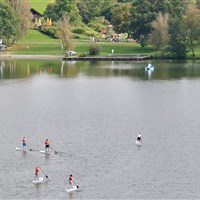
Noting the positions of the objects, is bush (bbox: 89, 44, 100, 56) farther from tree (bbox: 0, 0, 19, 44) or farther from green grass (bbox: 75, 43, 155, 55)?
tree (bbox: 0, 0, 19, 44)

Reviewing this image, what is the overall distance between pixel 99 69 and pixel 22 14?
47502 millimetres

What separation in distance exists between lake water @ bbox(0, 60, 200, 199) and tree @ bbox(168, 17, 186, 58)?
3307 cm

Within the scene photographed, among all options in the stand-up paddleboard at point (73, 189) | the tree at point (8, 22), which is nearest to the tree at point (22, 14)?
the tree at point (8, 22)

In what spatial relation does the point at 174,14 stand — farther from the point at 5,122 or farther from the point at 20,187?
the point at 20,187

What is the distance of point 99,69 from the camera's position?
149 meters

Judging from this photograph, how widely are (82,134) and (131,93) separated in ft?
112

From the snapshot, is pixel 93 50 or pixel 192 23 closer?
pixel 192 23

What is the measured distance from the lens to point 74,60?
170000 mm

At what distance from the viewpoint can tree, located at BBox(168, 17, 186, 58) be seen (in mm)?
172250

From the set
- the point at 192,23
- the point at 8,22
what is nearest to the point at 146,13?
the point at 192,23

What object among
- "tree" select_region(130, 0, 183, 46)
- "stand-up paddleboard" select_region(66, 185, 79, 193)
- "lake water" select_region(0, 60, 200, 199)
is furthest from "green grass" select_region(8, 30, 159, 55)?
"stand-up paddleboard" select_region(66, 185, 79, 193)

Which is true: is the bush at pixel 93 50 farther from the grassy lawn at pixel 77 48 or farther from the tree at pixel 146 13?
the tree at pixel 146 13

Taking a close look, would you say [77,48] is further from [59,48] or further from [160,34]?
[160,34]

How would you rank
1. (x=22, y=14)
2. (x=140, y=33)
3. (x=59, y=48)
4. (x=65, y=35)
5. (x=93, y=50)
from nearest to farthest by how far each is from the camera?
(x=93, y=50), (x=65, y=35), (x=140, y=33), (x=59, y=48), (x=22, y=14)
